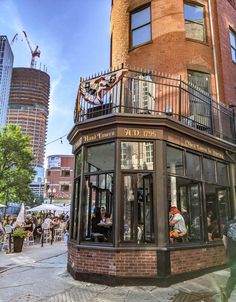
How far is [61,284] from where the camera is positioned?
763 centimetres

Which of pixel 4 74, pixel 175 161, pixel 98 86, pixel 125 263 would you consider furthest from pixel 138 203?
pixel 4 74

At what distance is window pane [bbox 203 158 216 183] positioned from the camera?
10.0 meters

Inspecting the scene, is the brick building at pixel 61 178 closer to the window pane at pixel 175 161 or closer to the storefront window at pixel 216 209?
the storefront window at pixel 216 209

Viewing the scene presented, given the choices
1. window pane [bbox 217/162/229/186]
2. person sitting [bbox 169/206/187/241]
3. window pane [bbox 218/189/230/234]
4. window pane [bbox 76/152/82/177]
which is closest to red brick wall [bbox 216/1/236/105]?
window pane [bbox 217/162/229/186]

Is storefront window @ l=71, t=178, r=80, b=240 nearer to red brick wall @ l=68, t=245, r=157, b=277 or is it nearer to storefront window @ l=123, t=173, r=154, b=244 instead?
red brick wall @ l=68, t=245, r=157, b=277

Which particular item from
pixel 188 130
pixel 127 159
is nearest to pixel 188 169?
pixel 188 130

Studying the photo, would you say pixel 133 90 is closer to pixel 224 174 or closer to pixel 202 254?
pixel 224 174

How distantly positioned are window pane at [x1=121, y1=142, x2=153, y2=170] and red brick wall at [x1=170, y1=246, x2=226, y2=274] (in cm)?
238

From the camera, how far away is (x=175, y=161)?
29.4 ft

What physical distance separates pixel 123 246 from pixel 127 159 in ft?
7.32

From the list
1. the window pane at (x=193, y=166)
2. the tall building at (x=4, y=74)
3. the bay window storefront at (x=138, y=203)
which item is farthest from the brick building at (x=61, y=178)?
the window pane at (x=193, y=166)

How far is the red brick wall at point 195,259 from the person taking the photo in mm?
7941

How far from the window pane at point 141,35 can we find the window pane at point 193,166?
5862mm

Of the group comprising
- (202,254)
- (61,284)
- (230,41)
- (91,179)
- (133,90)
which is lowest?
(61,284)
